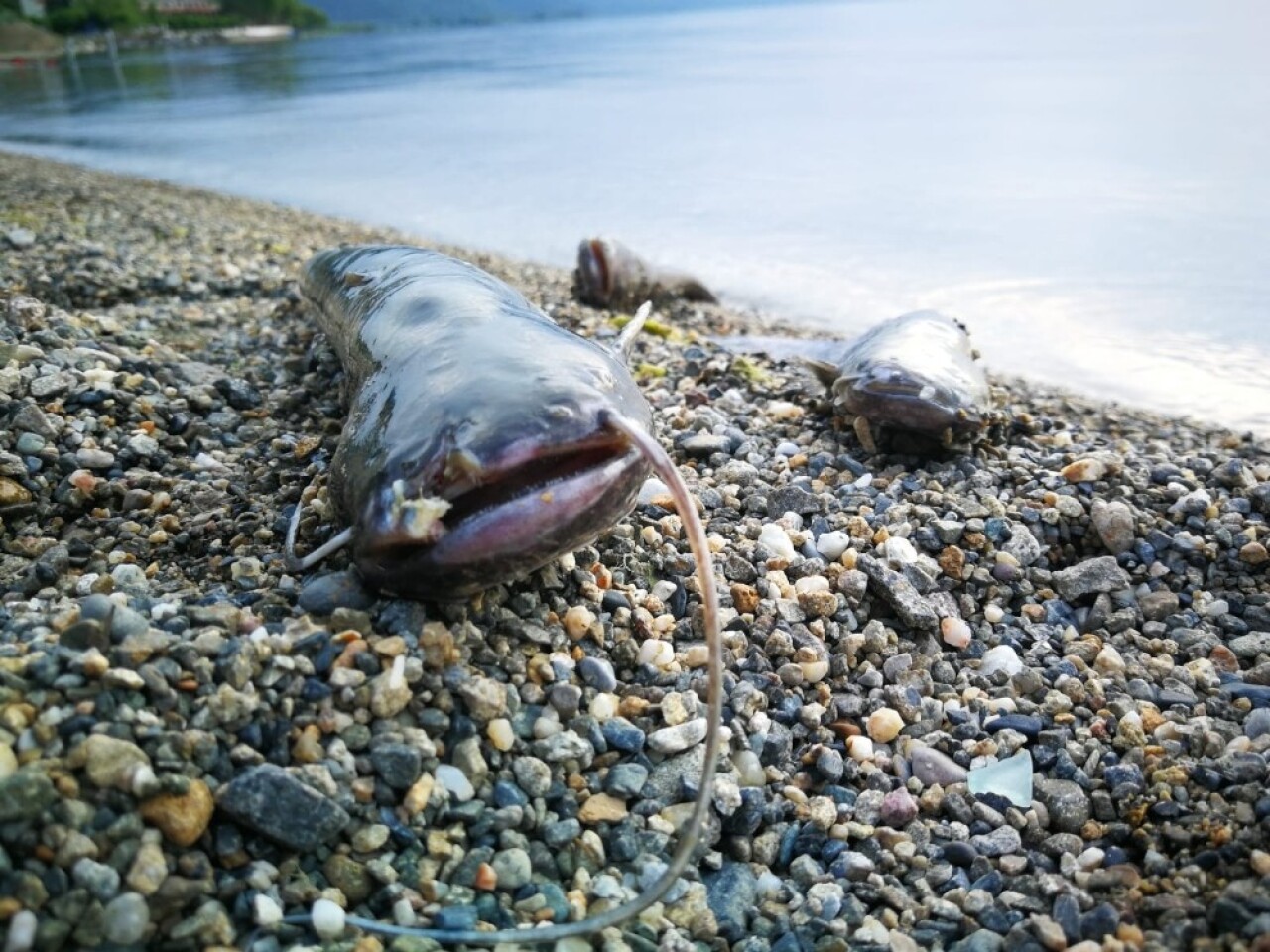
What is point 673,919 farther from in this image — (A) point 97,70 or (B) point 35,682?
(A) point 97,70

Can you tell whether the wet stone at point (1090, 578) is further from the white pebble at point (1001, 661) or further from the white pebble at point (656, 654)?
the white pebble at point (656, 654)

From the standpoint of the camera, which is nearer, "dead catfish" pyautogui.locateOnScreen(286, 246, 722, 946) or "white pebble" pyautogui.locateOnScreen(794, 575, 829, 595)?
"dead catfish" pyautogui.locateOnScreen(286, 246, 722, 946)

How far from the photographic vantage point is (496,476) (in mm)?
2287

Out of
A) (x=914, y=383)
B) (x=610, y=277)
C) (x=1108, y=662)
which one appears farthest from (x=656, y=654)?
(x=610, y=277)

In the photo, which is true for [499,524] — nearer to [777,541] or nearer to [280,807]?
[280,807]

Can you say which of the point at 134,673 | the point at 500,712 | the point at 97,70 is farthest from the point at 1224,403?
the point at 97,70

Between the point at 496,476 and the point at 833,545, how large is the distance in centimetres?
137

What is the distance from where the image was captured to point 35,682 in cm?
209

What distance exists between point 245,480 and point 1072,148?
12.4m

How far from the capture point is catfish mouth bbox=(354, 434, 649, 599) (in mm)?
2260

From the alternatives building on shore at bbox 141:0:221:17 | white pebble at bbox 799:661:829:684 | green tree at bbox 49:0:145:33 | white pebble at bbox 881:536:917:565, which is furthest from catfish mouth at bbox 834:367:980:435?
building on shore at bbox 141:0:221:17

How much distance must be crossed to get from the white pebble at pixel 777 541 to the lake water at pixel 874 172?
3.59 m

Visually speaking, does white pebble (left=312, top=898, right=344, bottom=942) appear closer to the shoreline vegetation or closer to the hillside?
the shoreline vegetation

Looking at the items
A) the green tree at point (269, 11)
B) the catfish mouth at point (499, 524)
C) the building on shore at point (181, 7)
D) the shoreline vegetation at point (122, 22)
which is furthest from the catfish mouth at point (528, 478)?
the green tree at point (269, 11)
